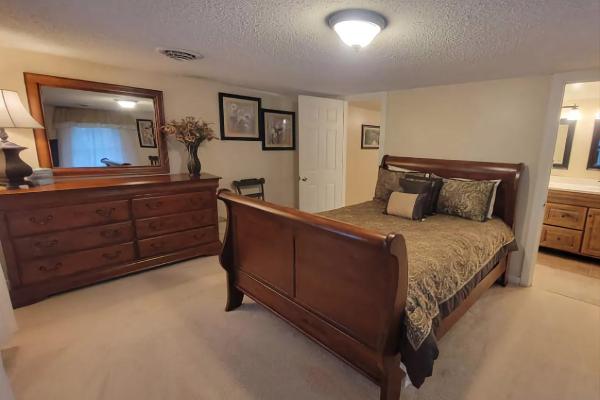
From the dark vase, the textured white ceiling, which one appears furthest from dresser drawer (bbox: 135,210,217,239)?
the textured white ceiling

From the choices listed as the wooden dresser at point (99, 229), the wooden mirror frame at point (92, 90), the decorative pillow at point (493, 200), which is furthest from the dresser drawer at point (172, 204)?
the decorative pillow at point (493, 200)

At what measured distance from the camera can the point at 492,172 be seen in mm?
2885

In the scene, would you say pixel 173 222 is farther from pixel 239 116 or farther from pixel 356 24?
pixel 356 24

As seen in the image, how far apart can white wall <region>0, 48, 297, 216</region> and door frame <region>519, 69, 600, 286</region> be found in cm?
296

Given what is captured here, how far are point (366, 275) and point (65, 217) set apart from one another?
2539 mm

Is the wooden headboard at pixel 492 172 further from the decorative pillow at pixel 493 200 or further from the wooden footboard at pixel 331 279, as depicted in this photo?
the wooden footboard at pixel 331 279

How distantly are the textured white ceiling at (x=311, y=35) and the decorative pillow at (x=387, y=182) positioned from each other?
105cm

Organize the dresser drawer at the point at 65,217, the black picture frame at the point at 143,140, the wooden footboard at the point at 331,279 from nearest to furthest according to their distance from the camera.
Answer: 1. the wooden footboard at the point at 331,279
2. the dresser drawer at the point at 65,217
3. the black picture frame at the point at 143,140

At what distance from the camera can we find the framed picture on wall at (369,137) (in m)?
5.43

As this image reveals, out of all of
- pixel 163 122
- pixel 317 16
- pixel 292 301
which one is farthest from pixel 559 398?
pixel 163 122

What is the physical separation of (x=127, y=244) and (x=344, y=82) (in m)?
2.87

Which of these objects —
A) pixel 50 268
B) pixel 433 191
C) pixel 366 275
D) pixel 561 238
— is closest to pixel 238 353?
pixel 366 275

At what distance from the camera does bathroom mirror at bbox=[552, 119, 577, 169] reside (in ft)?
12.5

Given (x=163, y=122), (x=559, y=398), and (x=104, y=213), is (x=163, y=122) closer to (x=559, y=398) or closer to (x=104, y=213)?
(x=104, y=213)
